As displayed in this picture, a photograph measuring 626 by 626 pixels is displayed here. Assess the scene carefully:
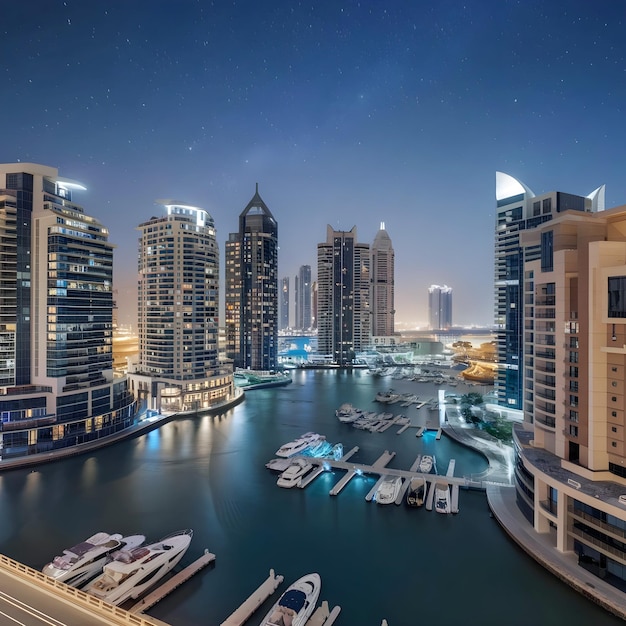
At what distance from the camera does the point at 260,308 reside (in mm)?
43125

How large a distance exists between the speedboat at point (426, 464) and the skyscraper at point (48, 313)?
15.0m

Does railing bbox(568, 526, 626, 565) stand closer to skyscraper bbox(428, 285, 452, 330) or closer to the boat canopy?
the boat canopy

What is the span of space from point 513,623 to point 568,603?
1333 mm

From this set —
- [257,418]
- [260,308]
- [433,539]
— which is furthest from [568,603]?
[260,308]

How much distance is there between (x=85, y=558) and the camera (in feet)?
30.2

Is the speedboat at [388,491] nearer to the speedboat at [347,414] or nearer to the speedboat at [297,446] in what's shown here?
the speedboat at [297,446]

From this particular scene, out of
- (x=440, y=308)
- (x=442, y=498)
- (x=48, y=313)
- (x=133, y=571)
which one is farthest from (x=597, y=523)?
(x=440, y=308)

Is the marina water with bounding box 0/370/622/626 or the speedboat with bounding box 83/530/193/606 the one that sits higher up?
the speedboat with bounding box 83/530/193/606

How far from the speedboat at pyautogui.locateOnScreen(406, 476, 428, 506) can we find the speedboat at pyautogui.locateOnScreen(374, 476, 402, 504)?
42cm

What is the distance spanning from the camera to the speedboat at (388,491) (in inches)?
516

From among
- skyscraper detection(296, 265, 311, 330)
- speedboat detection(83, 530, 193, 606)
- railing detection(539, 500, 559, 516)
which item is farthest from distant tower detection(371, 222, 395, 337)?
speedboat detection(83, 530, 193, 606)

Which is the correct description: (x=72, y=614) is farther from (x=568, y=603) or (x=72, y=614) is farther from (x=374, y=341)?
(x=374, y=341)

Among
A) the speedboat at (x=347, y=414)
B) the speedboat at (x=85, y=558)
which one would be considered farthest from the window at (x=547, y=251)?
the speedboat at (x=347, y=414)

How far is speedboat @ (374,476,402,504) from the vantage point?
13.1 metres
